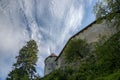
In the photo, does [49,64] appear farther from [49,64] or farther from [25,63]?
[25,63]

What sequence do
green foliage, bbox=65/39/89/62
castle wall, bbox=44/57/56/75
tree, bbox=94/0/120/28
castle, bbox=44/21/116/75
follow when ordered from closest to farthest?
tree, bbox=94/0/120/28, green foliage, bbox=65/39/89/62, castle, bbox=44/21/116/75, castle wall, bbox=44/57/56/75

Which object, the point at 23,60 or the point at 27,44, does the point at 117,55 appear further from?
the point at 27,44

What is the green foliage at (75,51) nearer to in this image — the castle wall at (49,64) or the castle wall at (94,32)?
the castle wall at (94,32)

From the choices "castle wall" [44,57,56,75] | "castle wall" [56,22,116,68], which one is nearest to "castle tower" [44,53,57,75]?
"castle wall" [44,57,56,75]

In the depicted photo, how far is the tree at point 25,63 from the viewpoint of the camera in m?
53.0

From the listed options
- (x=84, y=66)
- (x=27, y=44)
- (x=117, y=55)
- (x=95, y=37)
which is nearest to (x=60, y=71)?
(x=84, y=66)

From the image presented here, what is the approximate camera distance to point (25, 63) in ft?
182

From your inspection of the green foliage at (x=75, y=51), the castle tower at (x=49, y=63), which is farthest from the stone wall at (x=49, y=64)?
the green foliage at (x=75, y=51)

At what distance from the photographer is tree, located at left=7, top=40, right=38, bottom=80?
5300 centimetres

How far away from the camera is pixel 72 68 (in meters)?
31.9

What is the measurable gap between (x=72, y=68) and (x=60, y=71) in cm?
175

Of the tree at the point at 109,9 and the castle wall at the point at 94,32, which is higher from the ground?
the castle wall at the point at 94,32

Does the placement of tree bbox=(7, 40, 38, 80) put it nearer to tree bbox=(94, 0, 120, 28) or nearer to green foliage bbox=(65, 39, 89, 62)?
green foliage bbox=(65, 39, 89, 62)

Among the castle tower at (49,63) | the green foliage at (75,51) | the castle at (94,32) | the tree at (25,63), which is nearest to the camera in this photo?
the green foliage at (75,51)
